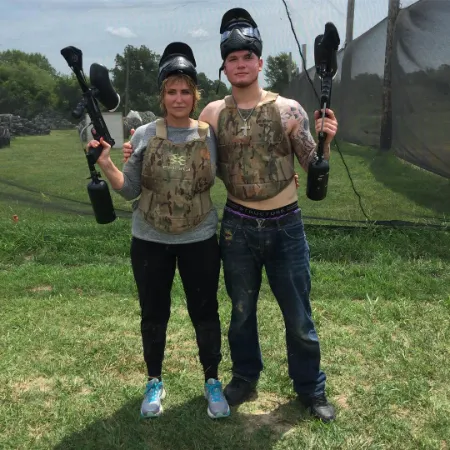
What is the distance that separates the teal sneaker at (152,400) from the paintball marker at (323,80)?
1388 millimetres

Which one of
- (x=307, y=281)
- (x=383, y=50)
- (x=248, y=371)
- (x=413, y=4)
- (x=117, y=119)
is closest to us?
(x=307, y=281)

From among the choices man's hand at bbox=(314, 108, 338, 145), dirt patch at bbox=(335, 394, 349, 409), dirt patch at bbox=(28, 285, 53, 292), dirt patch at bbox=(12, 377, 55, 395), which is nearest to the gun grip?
man's hand at bbox=(314, 108, 338, 145)

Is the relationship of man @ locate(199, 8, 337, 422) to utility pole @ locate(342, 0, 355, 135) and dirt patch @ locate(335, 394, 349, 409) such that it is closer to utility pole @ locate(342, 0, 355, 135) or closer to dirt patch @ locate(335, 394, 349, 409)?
dirt patch @ locate(335, 394, 349, 409)

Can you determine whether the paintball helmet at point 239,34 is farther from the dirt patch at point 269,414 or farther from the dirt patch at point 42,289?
the dirt patch at point 42,289

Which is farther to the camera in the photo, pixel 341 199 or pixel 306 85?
pixel 306 85

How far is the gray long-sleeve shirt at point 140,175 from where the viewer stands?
2.71 m

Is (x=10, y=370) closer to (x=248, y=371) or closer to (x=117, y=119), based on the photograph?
(x=248, y=371)

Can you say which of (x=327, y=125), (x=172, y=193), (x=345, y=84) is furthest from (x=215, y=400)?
(x=345, y=84)

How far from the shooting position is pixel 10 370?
3.44 m

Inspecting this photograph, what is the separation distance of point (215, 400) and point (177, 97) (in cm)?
162

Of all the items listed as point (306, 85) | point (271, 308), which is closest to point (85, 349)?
point (271, 308)

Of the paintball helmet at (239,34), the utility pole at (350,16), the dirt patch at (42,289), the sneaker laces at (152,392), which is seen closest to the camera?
the paintball helmet at (239,34)

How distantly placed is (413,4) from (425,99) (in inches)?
42.8

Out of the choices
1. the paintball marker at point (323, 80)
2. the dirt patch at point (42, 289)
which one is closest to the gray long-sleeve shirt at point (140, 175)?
the paintball marker at point (323, 80)
